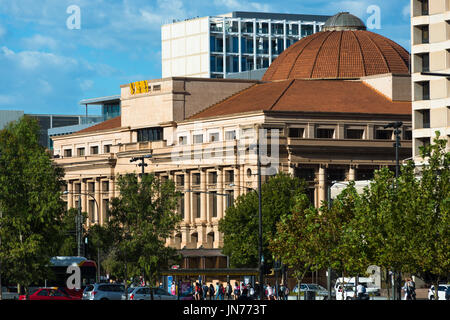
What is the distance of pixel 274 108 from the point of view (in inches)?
5359

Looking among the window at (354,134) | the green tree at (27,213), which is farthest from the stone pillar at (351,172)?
the green tree at (27,213)

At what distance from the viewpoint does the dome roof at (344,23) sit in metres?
171

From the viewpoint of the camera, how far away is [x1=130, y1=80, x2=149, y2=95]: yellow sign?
156 metres

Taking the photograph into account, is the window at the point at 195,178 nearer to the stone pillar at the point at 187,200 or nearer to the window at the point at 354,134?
the stone pillar at the point at 187,200

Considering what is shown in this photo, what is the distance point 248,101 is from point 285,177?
2950 cm

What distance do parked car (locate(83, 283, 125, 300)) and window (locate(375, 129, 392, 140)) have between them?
62.7 metres

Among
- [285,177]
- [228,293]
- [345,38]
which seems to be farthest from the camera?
[345,38]

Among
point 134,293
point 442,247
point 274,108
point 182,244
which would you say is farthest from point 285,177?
point 442,247

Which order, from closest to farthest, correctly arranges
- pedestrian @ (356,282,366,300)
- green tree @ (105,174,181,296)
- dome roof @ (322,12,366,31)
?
1. pedestrian @ (356,282,366,300)
2. green tree @ (105,174,181,296)
3. dome roof @ (322,12,366,31)

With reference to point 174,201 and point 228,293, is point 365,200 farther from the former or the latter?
point 228,293

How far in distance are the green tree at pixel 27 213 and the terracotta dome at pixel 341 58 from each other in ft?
275

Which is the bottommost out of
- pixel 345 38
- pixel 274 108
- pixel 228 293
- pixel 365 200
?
pixel 228 293

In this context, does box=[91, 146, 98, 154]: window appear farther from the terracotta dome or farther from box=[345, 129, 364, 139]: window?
box=[345, 129, 364, 139]: window

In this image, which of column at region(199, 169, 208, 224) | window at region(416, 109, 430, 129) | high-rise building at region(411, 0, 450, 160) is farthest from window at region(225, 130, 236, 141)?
window at region(416, 109, 430, 129)
